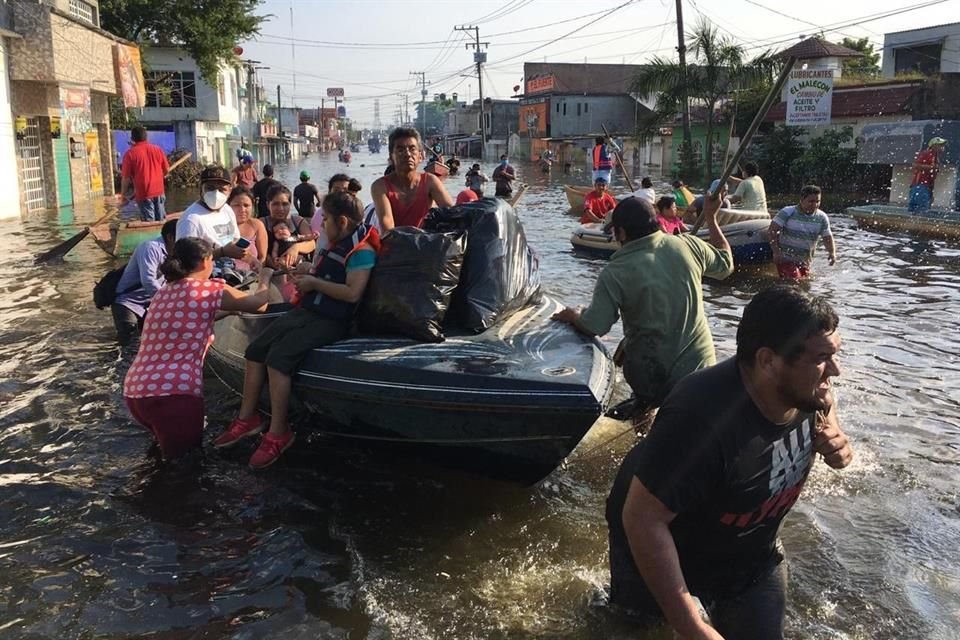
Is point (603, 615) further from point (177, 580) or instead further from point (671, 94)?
point (671, 94)

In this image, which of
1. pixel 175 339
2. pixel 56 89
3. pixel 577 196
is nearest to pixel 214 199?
pixel 175 339

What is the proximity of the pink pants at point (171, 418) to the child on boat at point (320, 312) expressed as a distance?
402 mm

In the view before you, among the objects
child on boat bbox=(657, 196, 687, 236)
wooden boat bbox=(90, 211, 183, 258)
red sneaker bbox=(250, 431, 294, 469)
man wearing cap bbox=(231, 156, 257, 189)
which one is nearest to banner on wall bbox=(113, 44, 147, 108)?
man wearing cap bbox=(231, 156, 257, 189)

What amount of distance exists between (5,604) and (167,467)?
1533mm

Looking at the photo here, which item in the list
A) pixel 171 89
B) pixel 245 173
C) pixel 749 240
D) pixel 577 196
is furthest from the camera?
pixel 171 89

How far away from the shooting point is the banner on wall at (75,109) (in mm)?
20641

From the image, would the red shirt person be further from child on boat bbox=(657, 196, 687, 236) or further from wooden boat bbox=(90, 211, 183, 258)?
child on boat bbox=(657, 196, 687, 236)

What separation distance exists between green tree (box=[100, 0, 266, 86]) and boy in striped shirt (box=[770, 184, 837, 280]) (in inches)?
1126

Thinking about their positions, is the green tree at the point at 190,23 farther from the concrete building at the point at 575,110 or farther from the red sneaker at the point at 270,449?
the red sneaker at the point at 270,449

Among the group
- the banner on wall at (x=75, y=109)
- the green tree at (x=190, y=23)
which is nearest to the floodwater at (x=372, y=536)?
the banner on wall at (x=75, y=109)

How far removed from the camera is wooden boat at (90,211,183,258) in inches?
469

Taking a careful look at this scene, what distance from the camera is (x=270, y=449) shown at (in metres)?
4.89

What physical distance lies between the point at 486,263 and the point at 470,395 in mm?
1257

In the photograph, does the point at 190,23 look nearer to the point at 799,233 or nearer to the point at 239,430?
the point at 799,233
